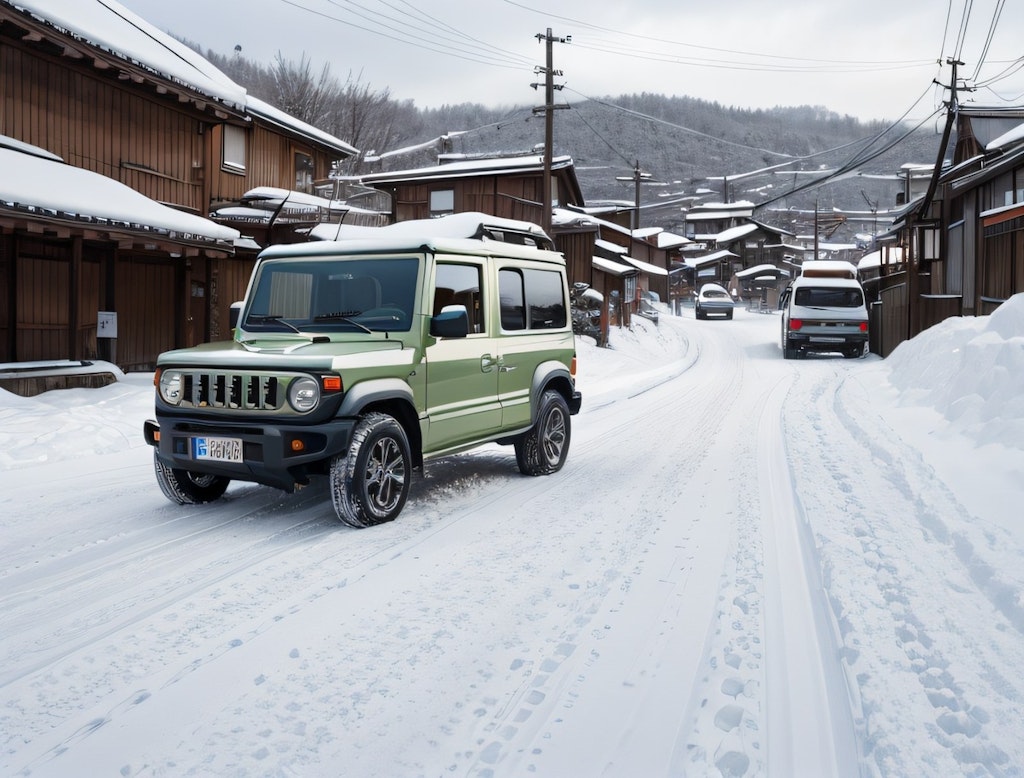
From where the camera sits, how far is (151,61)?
17188 millimetres

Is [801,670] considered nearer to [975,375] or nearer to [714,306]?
[975,375]

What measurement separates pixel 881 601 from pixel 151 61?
17.9 m

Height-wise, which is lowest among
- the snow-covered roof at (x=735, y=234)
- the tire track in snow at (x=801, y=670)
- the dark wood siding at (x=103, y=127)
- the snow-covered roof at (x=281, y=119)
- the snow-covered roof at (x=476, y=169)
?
the tire track in snow at (x=801, y=670)

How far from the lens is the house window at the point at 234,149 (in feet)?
72.4

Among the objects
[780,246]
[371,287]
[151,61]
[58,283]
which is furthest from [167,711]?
[780,246]

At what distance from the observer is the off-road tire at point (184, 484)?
6273mm

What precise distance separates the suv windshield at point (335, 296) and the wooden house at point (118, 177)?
22.5 ft

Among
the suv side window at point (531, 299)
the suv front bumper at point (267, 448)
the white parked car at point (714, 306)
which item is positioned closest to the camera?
the suv front bumper at point (267, 448)

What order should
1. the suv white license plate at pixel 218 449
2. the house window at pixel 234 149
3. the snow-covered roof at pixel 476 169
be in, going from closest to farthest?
the suv white license plate at pixel 218 449
the house window at pixel 234 149
the snow-covered roof at pixel 476 169

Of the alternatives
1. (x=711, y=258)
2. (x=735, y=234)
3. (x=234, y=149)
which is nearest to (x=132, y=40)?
(x=234, y=149)

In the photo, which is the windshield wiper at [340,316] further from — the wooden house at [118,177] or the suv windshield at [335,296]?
the wooden house at [118,177]

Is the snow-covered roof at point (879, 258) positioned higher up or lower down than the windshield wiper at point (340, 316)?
higher up

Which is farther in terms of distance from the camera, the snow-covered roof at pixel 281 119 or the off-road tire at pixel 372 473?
the snow-covered roof at pixel 281 119

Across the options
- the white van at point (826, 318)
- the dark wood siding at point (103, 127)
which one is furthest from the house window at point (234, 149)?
the white van at point (826, 318)
